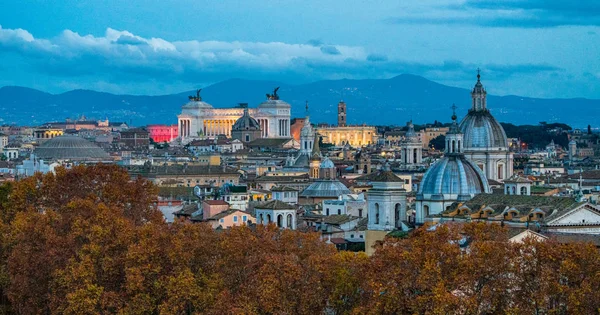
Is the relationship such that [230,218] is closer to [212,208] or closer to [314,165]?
[212,208]

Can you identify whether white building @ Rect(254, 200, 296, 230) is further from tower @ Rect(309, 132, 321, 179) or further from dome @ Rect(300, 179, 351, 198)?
Answer: tower @ Rect(309, 132, 321, 179)

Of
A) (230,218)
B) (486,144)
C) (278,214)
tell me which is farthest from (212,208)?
(486,144)

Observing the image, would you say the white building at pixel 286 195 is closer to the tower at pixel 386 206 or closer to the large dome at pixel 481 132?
the large dome at pixel 481 132

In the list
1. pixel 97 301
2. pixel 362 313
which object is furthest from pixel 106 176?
pixel 362 313

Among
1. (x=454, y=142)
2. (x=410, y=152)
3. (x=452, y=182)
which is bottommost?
(x=452, y=182)

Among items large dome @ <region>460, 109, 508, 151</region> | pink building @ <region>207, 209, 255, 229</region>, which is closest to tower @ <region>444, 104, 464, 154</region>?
pink building @ <region>207, 209, 255, 229</region>

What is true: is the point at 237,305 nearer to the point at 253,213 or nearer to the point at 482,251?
the point at 482,251
